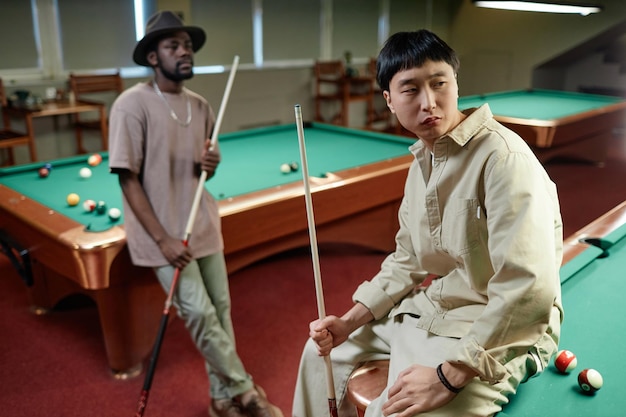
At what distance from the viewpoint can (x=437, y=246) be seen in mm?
1313

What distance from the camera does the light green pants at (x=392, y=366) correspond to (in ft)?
3.67

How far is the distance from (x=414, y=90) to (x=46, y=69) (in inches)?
194

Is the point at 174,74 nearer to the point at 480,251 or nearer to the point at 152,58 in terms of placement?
the point at 152,58

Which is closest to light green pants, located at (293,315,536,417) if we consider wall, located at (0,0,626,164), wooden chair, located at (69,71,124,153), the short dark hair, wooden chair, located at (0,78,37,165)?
the short dark hair

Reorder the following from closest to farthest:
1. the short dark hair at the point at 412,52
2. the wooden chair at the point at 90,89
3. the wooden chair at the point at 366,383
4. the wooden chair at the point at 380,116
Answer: the short dark hair at the point at 412,52, the wooden chair at the point at 366,383, the wooden chair at the point at 90,89, the wooden chair at the point at 380,116

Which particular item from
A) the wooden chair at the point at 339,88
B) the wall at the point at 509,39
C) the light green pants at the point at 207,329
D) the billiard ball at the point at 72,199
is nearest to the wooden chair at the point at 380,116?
the wooden chair at the point at 339,88

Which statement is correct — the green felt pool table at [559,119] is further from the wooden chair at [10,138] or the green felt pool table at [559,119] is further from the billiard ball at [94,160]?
the wooden chair at [10,138]

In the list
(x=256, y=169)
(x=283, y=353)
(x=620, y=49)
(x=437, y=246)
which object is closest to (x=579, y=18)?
(x=620, y=49)

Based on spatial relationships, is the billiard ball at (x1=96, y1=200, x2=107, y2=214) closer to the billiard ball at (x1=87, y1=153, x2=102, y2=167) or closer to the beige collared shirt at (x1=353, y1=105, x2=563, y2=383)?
the billiard ball at (x1=87, y1=153, x2=102, y2=167)

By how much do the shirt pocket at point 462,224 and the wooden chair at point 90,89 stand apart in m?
4.48

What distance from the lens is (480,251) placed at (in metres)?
1.21

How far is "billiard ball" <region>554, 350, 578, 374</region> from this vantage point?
121cm

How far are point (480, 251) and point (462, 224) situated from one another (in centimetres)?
7

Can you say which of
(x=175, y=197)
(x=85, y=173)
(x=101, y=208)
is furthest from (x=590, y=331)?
(x=85, y=173)
